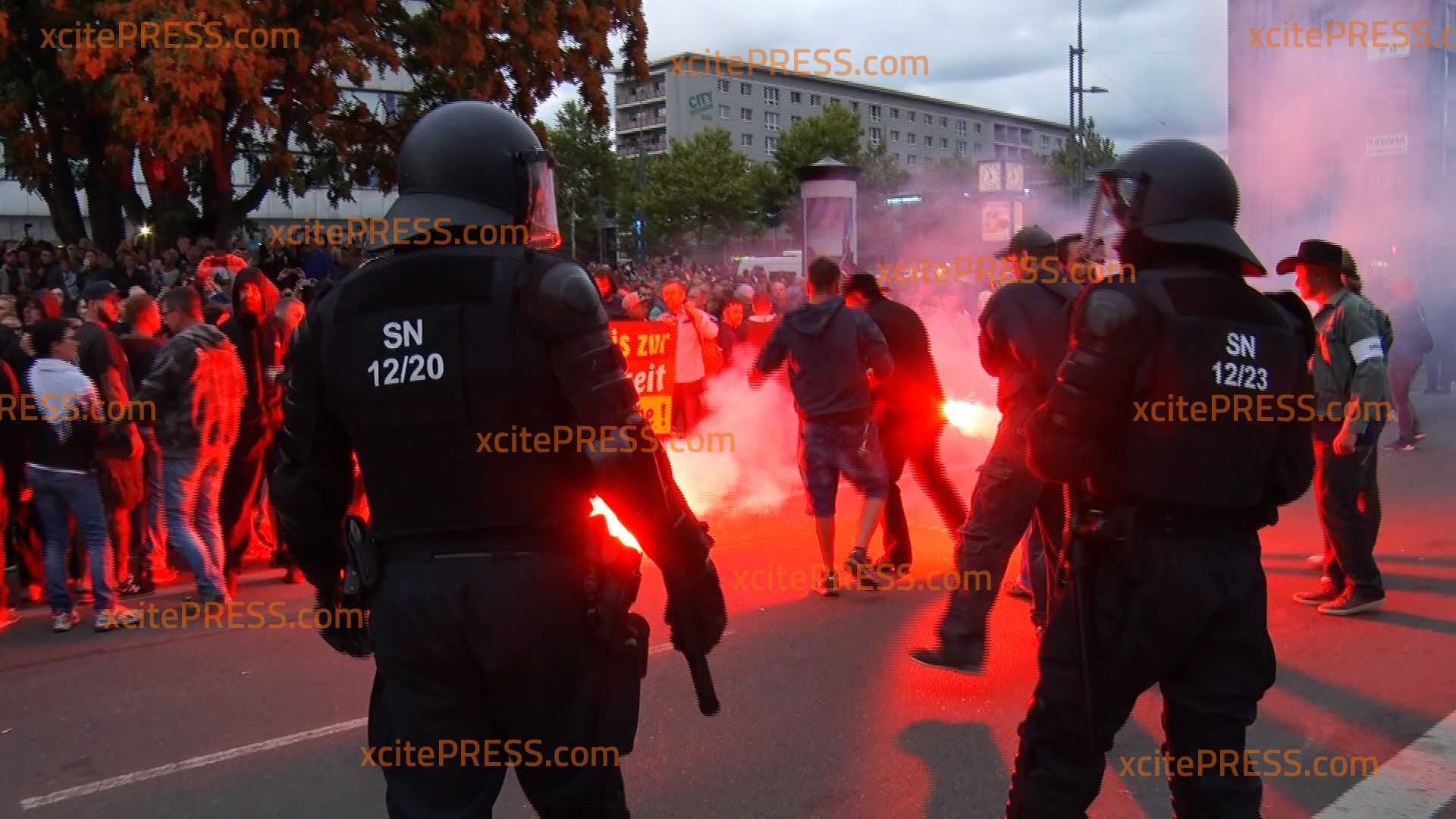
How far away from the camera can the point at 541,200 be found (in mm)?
2590

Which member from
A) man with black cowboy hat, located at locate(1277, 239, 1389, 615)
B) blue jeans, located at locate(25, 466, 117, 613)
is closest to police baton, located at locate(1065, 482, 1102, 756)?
man with black cowboy hat, located at locate(1277, 239, 1389, 615)

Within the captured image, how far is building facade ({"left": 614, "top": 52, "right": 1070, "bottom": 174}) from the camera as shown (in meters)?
85.2

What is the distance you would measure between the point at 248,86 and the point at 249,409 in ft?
31.8

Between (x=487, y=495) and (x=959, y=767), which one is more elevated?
(x=487, y=495)

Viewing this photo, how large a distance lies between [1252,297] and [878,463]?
350cm

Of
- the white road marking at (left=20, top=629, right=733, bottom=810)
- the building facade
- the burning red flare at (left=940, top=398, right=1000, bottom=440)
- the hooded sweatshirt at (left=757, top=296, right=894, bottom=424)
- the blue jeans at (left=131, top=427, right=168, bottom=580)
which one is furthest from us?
the building facade

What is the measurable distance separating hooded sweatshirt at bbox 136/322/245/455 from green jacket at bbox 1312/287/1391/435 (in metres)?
5.96

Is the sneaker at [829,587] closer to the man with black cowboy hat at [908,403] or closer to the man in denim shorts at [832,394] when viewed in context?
the man in denim shorts at [832,394]

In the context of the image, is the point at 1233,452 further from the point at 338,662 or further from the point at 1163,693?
the point at 338,662

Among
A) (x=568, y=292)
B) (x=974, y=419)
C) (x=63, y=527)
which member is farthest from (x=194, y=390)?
(x=974, y=419)

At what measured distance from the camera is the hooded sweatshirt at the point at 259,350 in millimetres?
6777

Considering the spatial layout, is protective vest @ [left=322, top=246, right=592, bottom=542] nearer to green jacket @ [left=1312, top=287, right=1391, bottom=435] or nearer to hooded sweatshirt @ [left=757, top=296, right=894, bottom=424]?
hooded sweatshirt @ [left=757, top=296, right=894, bottom=424]

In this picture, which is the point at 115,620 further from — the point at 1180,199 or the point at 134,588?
the point at 1180,199

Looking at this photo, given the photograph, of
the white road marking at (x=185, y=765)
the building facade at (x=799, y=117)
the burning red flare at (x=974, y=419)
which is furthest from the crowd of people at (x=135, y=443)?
the building facade at (x=799, y=117)
